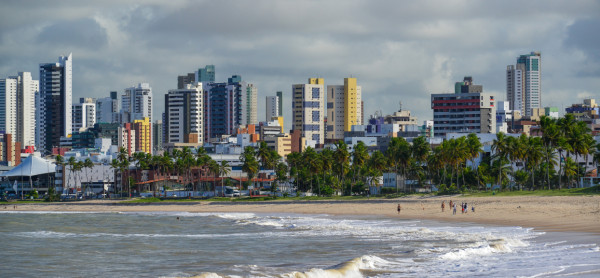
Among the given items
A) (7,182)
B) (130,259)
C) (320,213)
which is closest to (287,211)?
(320,213)

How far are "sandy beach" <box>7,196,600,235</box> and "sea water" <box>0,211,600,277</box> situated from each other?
14.3 ft

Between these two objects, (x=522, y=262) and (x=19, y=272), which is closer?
(x=522, y=262)

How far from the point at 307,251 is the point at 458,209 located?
38.8m

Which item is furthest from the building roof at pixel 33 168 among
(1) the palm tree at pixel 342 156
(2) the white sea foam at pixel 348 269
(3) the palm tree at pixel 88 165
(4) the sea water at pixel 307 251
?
(2) the white sea foam at pixel 348 269

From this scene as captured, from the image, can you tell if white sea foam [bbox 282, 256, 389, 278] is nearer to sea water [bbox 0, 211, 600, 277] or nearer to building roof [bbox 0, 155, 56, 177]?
sea water [bbox 0, 211, 600, 277]

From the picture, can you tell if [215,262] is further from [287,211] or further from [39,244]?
[287,211]

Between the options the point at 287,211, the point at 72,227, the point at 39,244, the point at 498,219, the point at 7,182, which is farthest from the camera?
the point at 7,182

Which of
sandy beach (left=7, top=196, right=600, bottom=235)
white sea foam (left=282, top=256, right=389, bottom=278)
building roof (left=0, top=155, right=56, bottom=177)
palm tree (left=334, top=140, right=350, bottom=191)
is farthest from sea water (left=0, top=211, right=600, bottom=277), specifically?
building roof (left=0, top=155, right=56, bottom=177)

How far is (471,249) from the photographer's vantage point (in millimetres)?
44062

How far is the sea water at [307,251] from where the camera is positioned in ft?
125

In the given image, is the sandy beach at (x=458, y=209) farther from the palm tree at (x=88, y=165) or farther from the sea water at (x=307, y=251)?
the palm tree at (x=88, y=165)

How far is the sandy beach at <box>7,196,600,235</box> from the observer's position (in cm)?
6249

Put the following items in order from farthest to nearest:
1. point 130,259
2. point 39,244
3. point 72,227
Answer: point 72,227, point 39,244, point 130,259

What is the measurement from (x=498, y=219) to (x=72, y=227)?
41445 millimetres
